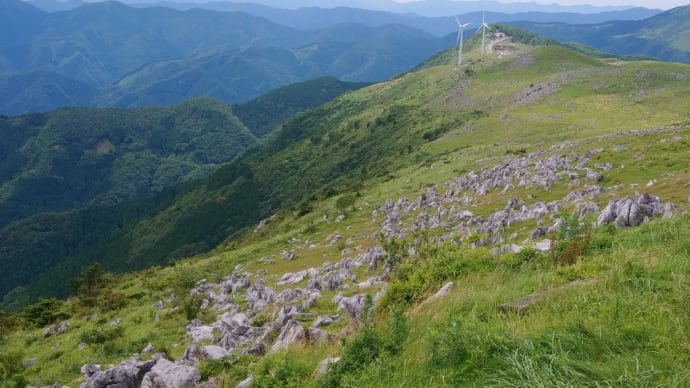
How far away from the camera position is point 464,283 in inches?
464

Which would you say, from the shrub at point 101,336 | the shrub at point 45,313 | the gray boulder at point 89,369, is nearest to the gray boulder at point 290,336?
the gray boulder at point 89,369

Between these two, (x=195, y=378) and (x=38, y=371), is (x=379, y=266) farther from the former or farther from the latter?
(x=38, y=371)

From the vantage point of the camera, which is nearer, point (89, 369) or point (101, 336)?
point (89, 369)

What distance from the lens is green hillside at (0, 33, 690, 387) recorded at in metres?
7.46

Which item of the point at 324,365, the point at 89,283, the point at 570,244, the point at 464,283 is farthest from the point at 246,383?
the point at 89,283

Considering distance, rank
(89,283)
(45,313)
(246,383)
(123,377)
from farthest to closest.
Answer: (89,283) → (45,313) → (123,377) → (246,383)

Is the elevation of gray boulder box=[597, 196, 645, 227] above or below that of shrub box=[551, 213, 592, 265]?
below

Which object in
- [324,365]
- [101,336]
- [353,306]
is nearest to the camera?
[324,365]

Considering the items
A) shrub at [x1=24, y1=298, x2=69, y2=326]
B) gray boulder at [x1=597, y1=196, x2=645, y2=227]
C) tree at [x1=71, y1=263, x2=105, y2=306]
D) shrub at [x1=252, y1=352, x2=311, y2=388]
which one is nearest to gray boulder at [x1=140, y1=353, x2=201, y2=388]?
shrub at [x1=252, y1=352, x2=311, y2=388]

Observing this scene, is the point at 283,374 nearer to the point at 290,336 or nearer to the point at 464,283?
the point at 290,336

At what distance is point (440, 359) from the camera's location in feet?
25.1

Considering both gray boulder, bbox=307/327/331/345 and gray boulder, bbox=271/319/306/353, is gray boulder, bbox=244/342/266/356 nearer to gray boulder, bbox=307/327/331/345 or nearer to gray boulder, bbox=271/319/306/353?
gray boulder, bbox=271/319/306/353

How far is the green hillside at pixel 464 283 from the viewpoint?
24.5ft

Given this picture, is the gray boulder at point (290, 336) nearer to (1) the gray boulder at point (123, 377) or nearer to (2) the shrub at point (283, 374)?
(2) the shrub at point (283, 374)
